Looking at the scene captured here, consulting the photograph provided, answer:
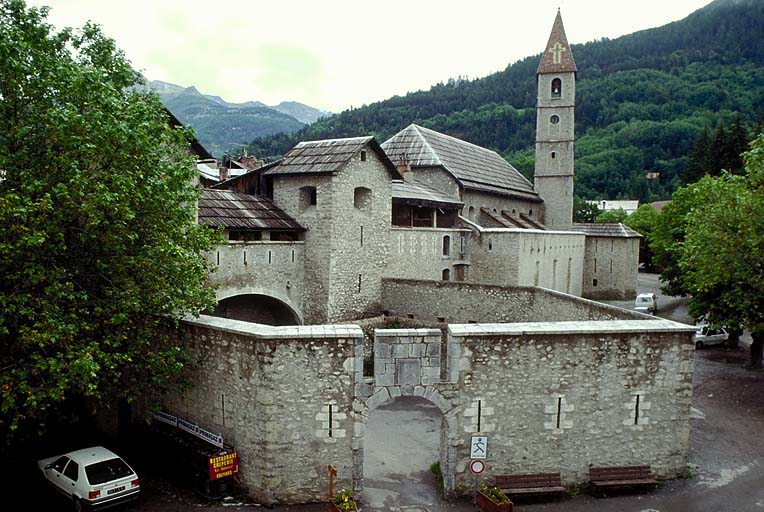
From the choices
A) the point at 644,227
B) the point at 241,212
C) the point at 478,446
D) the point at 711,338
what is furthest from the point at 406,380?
the point at 644,227

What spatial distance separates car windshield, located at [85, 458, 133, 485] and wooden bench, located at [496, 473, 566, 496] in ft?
29.1

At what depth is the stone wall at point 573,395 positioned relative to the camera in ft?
47.2

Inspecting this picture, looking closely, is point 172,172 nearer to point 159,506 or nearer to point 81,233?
point 81,233

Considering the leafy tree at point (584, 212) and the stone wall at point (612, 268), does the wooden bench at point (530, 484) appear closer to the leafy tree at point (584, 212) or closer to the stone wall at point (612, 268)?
the stone wall at point (612, 268)

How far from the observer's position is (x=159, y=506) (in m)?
13.7

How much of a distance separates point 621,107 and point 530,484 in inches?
6065

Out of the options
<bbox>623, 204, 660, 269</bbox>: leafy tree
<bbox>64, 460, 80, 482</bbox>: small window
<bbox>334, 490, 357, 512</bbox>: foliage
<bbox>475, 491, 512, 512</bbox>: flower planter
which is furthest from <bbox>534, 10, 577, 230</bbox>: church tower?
<bbox>64, 460, 80, 482</bbox>: small window

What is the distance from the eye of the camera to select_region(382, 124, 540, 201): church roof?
3953 centimetres

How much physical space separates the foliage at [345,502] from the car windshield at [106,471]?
486cm

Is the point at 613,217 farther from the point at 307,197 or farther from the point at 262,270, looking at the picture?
the point at 262,270

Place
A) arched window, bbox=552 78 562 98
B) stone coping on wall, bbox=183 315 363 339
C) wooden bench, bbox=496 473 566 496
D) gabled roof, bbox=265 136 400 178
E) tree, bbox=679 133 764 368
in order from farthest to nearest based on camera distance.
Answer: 1. arched window, bbox=552 78 562 98
2. gabled roof, bbox=265 136 400 178
3. tree, bbox=679 133 764 368
4. wooden bench, bbox=496 473 566 496
5. stone coping on wall, bbox=183 315 363 339

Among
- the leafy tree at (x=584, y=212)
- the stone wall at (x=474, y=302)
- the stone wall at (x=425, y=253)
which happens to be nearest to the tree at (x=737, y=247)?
the stone wall at (x=474, y=302)

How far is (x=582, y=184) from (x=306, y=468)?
409 feet

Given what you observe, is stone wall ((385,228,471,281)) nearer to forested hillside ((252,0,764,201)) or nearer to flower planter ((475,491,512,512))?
flower planter ((475,491,512,512))
